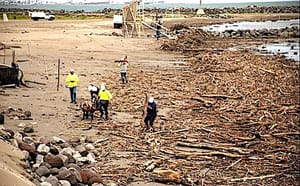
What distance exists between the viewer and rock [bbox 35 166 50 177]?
28.6ft

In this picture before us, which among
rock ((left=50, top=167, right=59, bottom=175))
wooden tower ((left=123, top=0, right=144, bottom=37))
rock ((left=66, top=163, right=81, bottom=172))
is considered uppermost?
wooden tower ((left=123, top=0, right=144, bottom=37))

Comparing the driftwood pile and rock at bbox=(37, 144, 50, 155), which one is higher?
rock at bbox=(37, 144, 50, 155)

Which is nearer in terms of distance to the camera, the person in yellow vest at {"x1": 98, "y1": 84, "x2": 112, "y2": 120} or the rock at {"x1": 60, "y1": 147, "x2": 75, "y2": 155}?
the rock at {"x1": 60, "y1": 147, "x2": 75, "y2": 155}

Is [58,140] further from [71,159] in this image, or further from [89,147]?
[71,159]

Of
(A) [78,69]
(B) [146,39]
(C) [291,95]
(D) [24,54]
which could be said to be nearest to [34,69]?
(A) [78,69]

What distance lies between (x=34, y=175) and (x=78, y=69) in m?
16.6

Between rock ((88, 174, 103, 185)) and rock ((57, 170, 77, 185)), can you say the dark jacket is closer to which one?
rock ((88, 174, 103, 185))

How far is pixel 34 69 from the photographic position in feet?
78.3

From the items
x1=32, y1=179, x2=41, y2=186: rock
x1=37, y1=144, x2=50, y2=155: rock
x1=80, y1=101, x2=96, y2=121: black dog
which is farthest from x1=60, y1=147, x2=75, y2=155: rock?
x1=80, y1=101, x2=96, y2=121: black dog

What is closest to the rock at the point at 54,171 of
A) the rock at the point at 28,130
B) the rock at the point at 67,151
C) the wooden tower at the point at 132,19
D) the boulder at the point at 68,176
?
the boulder at the point at 68,176

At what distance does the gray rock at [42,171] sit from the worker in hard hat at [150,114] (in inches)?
182

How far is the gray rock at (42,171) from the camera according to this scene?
8719 millimetres

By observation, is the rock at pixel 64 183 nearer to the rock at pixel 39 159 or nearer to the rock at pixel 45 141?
the rock at pixel 39 159

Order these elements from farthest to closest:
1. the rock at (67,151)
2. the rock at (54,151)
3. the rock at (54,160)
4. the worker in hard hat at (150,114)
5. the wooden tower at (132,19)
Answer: the wooden tower at (132,19), the worker in hard hat at (150,114), the rock at (67,151), the rock at (54,151), the rock at (54,160)
